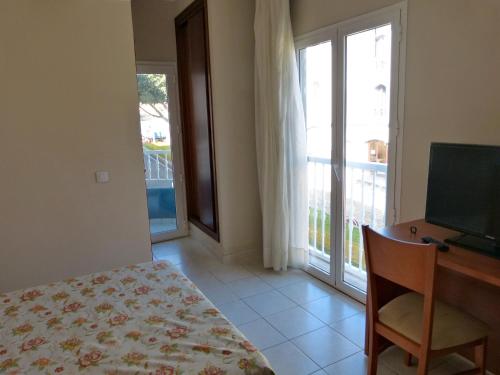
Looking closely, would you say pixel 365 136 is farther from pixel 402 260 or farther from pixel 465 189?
pixel 402 260

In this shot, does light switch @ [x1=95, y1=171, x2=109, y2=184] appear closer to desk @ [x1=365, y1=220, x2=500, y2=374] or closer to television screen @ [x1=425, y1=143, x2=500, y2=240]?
desk @ [x1=365, y1=220, x2=500, y2=374]

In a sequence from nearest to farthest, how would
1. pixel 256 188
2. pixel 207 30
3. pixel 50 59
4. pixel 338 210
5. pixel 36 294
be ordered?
pixel 36 294, pixel 50 59, pixel 338 210, pixel 207 30, pixel 256 188

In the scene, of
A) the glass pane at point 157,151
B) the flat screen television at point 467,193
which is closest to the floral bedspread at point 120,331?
the flat screen television at point 467,193

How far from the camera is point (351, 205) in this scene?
314 centimetres

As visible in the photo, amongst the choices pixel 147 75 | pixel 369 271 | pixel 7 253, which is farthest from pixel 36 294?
pixel 147 75

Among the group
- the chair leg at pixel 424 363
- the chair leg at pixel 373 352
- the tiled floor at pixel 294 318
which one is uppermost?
the chair leg at pixel 424 363

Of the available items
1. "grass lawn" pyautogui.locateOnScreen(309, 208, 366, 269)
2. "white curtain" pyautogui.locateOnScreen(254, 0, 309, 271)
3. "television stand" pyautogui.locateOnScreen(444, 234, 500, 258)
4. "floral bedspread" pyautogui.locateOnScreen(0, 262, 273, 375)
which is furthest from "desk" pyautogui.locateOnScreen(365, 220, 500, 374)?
"white curtain" pyautogui.locateOnScreen(254, 0, 309, 271)

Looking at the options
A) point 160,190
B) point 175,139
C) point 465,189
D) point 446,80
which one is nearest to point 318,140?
point 446,80

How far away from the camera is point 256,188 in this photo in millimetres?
3938

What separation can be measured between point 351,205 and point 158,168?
2523 mm

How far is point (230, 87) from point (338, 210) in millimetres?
1599

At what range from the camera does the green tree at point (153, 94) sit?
14.1 feet

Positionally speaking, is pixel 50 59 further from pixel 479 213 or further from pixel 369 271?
pixel 479 213

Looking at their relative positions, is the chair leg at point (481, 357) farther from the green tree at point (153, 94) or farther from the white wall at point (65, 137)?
the green tree at point (153, 94)
